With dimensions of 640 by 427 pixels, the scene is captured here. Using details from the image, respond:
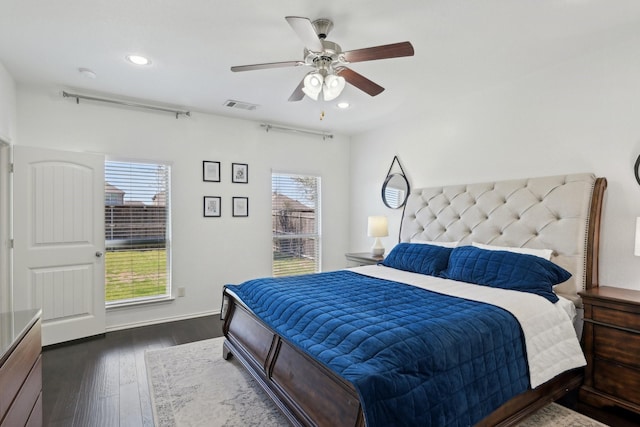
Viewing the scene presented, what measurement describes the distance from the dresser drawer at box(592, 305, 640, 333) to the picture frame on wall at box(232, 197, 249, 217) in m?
3.85

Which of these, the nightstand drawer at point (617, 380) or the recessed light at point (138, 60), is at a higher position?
the recessed light at point (138, 60)

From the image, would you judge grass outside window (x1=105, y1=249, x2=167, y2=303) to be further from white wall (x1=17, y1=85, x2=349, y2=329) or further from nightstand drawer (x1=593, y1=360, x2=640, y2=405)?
nightstand drawer (x1=593, y1=360, x2=640, y2=405)

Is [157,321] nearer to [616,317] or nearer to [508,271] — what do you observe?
[508,271]

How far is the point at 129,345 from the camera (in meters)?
3.36

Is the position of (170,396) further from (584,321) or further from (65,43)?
(584,321)

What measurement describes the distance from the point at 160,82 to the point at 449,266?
11.0 ft

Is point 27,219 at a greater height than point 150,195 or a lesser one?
lesser

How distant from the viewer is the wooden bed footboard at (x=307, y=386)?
1572 mm

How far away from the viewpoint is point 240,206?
462 cm

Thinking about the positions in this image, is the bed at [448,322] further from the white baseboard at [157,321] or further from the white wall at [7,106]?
the white wall at [7,106]

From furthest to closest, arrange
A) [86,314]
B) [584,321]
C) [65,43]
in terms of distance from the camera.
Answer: [86,314] → [65,43] → [584,321]

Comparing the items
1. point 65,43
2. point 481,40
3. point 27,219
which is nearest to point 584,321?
point 481,40

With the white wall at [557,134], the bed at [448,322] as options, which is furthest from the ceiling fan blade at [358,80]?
the bed at [448,322]

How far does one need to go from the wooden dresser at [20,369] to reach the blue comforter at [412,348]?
Answer: 48.3 inches
